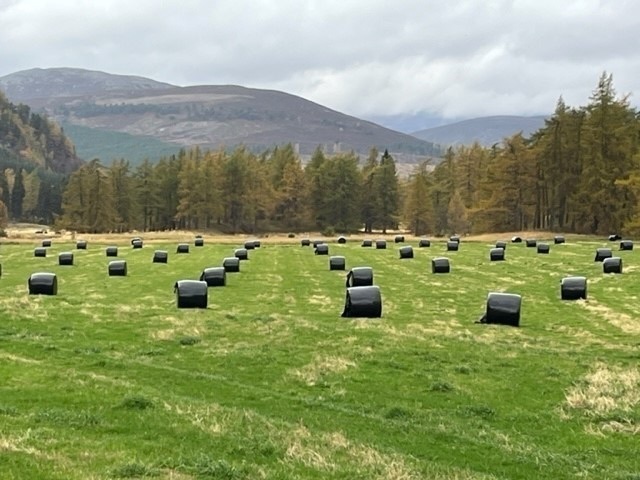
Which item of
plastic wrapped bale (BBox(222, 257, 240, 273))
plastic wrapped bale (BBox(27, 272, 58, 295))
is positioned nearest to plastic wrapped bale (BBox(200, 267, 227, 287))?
plastic wrapped bale (BBox(27, 272, 58, 295))

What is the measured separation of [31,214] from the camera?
195 m

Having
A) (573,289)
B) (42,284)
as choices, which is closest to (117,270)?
(42,284)

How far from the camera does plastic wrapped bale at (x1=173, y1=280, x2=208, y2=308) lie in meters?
24.7

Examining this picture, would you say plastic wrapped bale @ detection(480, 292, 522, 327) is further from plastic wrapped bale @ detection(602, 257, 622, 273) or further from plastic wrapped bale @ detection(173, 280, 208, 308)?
plastic wrapped bale @ detection(602, 257, 622, 273)

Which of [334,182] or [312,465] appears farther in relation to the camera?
[334,182]

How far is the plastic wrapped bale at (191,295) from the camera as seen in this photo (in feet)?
81.1

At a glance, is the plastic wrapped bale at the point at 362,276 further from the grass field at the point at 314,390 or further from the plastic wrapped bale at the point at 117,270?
the plastic wrapped bale at the point at 117,270

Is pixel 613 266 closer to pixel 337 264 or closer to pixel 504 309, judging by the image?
pixel 337 264

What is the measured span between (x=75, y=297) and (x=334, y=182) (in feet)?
353

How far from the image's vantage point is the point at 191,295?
24.7 meters

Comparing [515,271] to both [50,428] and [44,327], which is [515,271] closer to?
[44,327]

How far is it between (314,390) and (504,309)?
32.5ft

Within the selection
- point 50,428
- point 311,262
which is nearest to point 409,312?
point 50,428

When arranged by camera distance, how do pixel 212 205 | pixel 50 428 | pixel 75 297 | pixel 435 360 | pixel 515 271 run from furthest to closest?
1. pixel 212 205
2. pixel 515 271
3. pixel 75 297
4. pixel 435 360
5. pixel 50 428
